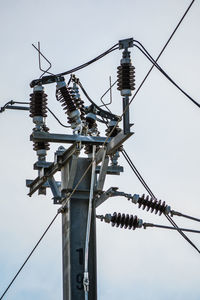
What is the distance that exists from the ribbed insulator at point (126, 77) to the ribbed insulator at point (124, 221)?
7.06 ft

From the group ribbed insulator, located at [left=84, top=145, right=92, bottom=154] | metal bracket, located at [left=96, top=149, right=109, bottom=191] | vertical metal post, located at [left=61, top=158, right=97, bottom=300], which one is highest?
ribbed insulator, located at [left=84, top=145, right=92, bottom=154]

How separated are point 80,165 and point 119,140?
3.86 feet

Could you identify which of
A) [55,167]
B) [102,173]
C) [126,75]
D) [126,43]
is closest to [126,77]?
[126,75]

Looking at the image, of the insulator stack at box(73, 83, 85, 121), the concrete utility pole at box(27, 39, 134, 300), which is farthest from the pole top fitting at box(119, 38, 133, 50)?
the insulator stack at box(73, 83, 85, 121)

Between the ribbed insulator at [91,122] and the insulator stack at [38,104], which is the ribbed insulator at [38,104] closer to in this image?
the insulator stack at [38,104]

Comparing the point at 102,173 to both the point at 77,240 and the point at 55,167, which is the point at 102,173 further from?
the point at 77,240

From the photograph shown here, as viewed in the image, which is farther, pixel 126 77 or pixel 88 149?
pixel 88 149

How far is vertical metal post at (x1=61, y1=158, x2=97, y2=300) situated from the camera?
26.7 meters

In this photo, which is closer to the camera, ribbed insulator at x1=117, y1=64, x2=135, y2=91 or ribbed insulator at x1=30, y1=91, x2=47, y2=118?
ribbed insulator at x1=117, y1=64, x2=135, y2=91

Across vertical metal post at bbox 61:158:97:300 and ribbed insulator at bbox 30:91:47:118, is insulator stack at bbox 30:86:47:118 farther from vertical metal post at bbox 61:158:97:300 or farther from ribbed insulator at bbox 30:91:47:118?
vertical metal post at bbox 61:158:97:300

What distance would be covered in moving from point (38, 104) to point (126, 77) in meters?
1.86

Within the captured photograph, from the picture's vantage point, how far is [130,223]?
2753cm

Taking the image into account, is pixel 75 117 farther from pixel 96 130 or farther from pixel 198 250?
pixel 198 250

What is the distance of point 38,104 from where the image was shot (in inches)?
1096
